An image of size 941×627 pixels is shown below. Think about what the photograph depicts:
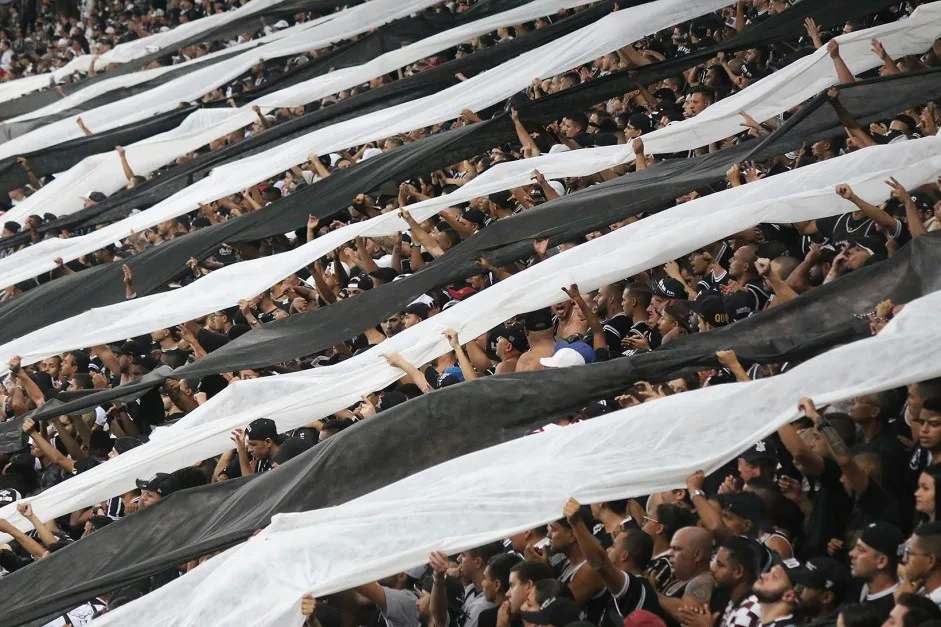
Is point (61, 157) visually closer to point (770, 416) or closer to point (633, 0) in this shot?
point (633, 0)

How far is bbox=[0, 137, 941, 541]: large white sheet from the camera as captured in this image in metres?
7.45

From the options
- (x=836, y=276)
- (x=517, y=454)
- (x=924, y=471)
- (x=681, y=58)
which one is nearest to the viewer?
(x=924, y=471)

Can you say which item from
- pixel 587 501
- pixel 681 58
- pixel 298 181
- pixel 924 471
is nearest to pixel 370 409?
pixel 587 501

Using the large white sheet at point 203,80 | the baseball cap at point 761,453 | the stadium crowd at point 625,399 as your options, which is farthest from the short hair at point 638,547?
the large white sheet at point 203,80

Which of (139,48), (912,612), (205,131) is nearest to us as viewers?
(912,612)

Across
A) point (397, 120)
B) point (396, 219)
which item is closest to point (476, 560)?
point (396, 219)

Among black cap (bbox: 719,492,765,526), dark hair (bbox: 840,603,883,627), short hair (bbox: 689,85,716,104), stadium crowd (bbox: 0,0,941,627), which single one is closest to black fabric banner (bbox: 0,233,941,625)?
stadium crowd (bbox: 0,0,941,627)

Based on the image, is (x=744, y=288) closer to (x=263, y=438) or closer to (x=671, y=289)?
(x=671, y=289)

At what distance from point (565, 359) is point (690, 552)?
1.95m

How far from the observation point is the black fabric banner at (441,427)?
20.9ft

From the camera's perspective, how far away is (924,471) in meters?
5.30

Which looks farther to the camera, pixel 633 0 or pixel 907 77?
pixel 633 0

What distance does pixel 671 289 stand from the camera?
7.99 meters

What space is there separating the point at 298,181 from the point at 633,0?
315cm
